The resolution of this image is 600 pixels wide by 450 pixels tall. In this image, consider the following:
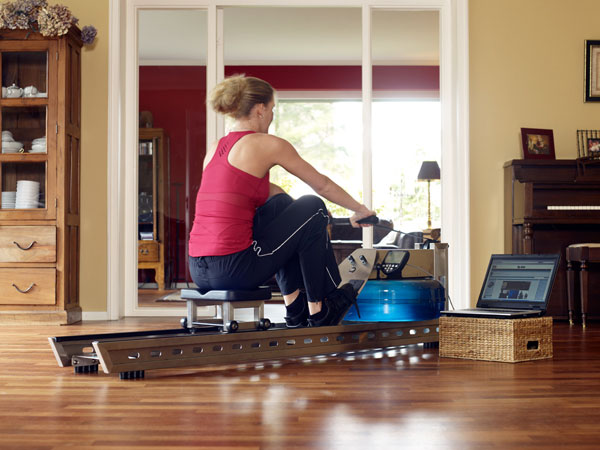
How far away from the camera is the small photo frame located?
5094 mm

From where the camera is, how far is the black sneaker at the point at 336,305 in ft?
10.0

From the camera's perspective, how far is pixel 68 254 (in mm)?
4848

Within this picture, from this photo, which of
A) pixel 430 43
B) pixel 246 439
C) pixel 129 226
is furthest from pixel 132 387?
pixel 430 43

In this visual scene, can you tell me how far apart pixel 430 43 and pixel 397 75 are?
0.41m

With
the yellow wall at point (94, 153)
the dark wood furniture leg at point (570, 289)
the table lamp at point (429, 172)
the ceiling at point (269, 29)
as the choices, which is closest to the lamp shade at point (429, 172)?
the table lamp at point (429, 172)

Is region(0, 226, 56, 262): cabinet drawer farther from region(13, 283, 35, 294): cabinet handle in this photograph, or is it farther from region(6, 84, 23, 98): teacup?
region(6, 84, 23, 98): teacup

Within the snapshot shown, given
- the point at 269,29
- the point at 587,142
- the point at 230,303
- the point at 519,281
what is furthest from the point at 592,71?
the point at 230,303

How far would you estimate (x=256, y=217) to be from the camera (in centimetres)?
298

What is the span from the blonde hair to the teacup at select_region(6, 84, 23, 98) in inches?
92.6

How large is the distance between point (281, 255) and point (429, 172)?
2.58 meters

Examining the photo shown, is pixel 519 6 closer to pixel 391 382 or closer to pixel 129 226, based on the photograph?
pixel 129 226

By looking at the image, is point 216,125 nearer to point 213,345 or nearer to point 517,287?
point 517,287

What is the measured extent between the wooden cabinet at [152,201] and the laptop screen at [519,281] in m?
2.54

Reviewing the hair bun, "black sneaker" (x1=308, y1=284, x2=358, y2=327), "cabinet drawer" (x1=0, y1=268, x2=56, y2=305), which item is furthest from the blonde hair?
"cabinet drawer" (x1=0, y1=268, x2=56, y2=305)
